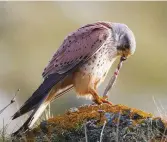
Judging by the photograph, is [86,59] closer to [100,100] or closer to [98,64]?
[98,64]

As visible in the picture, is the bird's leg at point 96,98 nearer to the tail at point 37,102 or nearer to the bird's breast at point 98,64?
the bird's breast at point 98,64

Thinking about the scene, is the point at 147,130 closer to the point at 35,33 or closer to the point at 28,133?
the point at 28,133

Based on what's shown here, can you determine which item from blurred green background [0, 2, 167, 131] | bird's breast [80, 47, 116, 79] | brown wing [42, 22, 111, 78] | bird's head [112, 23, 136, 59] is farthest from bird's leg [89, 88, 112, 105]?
blurred green background [0, 2, 167, 131]

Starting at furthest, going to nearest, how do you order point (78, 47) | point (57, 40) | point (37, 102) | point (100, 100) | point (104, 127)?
point (57, 40)
point (78, 47)
point (100, 100)
point (37, 102)
point (104, 127)

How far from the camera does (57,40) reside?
93.9ft

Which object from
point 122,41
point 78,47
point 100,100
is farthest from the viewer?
point 122,41

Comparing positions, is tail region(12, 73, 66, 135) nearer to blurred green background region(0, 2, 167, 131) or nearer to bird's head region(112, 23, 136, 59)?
bird's head region(112, 23, 136, 59)

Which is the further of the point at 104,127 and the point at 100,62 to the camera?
the point at 100,62

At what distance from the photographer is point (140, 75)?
77.9 feet

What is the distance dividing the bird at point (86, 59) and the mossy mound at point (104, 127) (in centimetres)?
67

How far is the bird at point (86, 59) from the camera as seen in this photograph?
25.1ft

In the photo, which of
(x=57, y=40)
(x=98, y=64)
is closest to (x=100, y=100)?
(x=98, y=64)

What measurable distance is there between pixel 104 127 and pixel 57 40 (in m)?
22.2

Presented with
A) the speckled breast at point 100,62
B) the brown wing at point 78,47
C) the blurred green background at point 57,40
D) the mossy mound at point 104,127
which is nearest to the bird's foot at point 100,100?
the speckled breast at point 100,62
